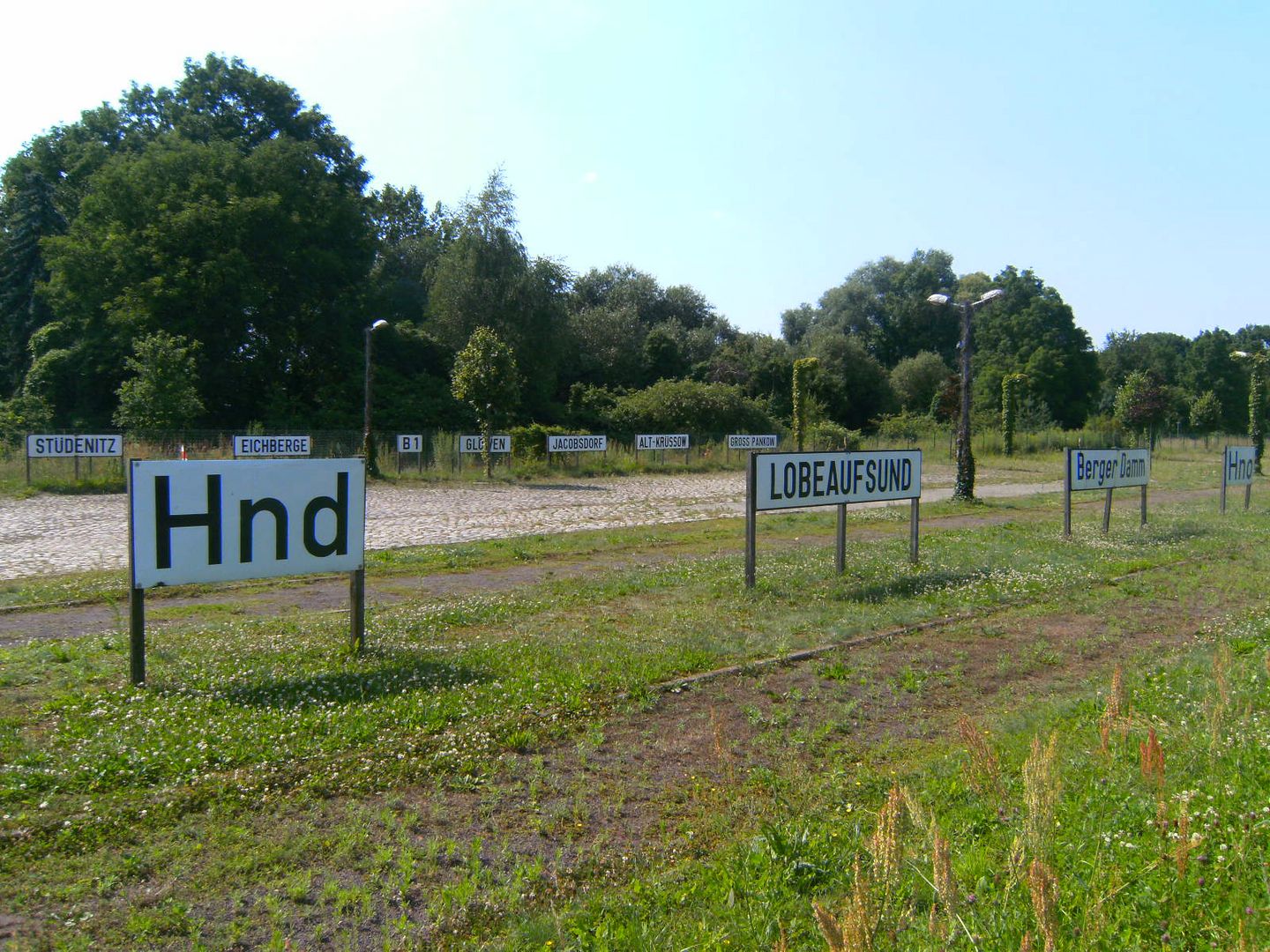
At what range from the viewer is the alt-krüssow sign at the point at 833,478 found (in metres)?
11.3

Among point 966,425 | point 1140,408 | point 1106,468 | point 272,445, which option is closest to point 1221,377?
point 1140,408

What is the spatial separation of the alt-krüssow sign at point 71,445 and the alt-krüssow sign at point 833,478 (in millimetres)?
24454

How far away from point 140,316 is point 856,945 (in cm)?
4728

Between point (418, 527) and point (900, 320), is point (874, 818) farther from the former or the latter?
point (900, 320)

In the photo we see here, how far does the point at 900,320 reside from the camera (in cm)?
8531

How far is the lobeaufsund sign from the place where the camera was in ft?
36.4

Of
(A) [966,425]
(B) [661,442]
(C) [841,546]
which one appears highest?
(A) [966,425]

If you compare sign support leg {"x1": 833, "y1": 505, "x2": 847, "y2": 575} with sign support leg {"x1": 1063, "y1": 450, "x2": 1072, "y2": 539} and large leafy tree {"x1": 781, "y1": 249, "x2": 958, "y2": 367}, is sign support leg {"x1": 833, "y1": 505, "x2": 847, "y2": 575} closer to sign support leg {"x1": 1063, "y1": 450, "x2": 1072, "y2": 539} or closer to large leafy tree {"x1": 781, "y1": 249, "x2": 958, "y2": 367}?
sign support leg {"x1": 1063, "y1": 450, "x2": 1072, "y2": 539}

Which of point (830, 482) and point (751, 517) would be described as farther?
point (830, 482)

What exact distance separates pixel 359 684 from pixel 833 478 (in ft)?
23.8

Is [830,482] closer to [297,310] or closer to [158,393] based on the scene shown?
[158,393]

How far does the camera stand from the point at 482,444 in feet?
120

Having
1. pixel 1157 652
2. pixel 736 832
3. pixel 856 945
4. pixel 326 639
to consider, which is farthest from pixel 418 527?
pixel 856 945

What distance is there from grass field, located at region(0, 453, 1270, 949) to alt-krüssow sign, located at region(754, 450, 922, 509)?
2066mm
